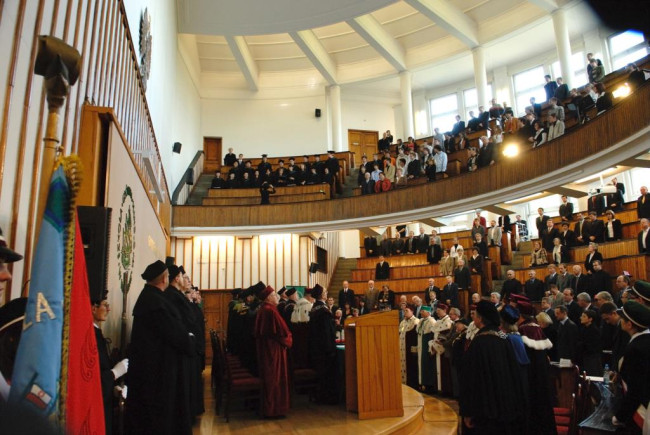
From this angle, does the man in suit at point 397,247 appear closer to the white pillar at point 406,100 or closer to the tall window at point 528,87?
the white pillar at point 406,100

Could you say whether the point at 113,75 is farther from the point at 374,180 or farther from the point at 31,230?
the point at 374,180

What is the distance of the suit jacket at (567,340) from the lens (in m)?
6.72

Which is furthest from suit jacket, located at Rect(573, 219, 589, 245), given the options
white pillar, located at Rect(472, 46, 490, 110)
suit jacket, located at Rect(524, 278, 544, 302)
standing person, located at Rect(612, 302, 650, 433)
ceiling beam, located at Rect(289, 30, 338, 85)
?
ceiling beam, located at Rect(289, 30, 338, 85)

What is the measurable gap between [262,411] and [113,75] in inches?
145

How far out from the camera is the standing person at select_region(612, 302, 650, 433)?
3.06 meters

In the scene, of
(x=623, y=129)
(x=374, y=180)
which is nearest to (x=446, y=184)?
(x=374, y=180)

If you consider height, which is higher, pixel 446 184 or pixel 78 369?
pixel 446 184

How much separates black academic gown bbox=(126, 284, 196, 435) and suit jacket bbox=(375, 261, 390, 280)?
34.8 feet

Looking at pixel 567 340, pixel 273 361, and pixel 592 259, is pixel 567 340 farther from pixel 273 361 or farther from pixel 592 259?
pixel 273 361

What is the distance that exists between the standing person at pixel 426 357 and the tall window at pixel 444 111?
48.4 feet

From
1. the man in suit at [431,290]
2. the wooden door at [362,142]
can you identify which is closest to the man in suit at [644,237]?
the man in suit at [431,290]

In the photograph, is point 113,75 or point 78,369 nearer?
point 78,369

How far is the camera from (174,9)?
50.4 ft

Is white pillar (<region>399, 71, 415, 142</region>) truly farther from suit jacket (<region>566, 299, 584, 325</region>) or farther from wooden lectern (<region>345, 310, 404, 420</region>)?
wooden lectern (<region>345, 310, 404, 420</region>)
